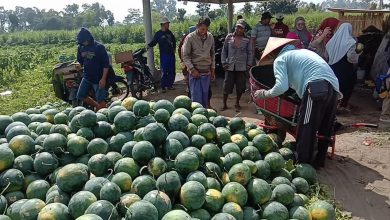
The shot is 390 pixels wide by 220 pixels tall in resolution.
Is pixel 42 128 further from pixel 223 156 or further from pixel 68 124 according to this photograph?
pixel 223 156

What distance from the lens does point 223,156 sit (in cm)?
400

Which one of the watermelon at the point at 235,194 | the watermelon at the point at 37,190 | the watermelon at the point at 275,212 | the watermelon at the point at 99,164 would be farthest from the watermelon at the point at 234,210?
the watermelon at the point at 37,190

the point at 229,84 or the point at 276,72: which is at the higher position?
the point at 276,72

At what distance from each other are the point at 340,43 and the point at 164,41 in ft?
16.1

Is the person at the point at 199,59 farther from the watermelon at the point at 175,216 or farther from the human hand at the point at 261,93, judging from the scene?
the watermelon at the point at 175,216

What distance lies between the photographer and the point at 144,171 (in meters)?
3.47

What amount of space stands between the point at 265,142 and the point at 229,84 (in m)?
4.55

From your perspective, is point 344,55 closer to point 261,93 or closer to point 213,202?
point 261,93

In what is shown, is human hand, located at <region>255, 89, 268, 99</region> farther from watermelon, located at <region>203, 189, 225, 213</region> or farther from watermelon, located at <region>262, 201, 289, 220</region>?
watermelon, located at <region>203, 189, 225, 213</region>

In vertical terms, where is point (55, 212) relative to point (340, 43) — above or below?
below

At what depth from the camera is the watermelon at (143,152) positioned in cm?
346

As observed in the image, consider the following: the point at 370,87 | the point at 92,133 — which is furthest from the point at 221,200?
the point at 370,87

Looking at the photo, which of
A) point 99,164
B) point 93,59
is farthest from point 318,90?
point 93,59

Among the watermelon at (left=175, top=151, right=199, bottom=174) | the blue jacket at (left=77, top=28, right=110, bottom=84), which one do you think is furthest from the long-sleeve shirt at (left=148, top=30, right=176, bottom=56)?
the watermelon at (left=175, top=151, right=199, bottom=174)
